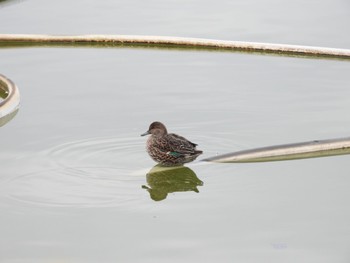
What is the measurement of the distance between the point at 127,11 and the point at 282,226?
603 centimetres

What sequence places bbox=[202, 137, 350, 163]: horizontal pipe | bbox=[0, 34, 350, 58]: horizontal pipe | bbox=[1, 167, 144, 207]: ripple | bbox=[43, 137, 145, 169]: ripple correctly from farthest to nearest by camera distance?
bbox=[0, 34, 350, 58]: horizontal pipe, bbox=[43, 137, 145, 169]: ripple, bbox=[202, 137, 350, 163]: horizontal pipe, bbox=[1, 167, 144, 207]: ripple

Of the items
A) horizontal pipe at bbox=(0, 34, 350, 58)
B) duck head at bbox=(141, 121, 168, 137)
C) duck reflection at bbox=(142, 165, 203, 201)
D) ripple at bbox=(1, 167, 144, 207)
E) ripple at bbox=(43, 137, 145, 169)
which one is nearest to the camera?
ripple at bbox=(1, 167, 144, 207)

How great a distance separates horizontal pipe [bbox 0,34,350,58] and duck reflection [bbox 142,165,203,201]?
2.43 m

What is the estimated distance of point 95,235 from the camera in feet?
18.1

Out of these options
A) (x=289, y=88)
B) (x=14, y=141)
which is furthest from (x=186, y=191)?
(x=289, y=88)

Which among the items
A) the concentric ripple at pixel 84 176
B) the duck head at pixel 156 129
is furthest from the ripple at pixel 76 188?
the duck head at pixel 156 129

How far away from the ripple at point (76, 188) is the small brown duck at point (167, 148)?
1.35ft

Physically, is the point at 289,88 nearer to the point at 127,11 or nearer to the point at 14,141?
the point at 14,141

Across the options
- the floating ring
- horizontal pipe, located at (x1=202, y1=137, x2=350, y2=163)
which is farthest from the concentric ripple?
the floating ring

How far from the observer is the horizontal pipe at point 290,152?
6.60 meters

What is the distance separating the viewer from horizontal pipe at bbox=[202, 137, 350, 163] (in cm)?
660

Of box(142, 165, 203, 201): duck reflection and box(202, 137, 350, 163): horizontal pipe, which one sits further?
box(202, 137, 350, 163): horizontal pipe

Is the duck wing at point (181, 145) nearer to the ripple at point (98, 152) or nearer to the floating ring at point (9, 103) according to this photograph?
the ripple at point (98, 152)

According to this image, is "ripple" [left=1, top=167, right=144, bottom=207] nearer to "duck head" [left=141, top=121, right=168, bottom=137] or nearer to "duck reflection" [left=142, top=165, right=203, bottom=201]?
"duck reflection" [left=142, top=165, right=203, bottom=201]
